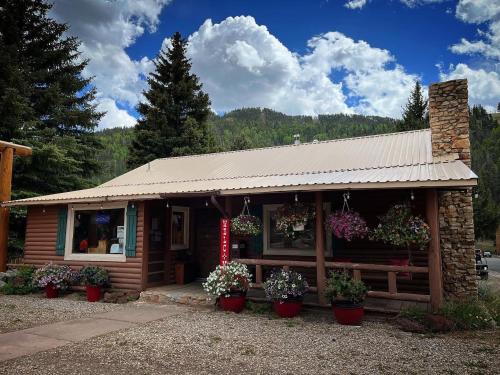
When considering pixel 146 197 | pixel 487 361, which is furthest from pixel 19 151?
pixel 487 361

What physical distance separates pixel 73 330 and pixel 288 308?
3757mm

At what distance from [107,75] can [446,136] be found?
19572 millimetres

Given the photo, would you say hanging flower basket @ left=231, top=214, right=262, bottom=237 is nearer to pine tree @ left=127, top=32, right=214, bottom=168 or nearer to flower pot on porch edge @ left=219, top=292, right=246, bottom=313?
flower pot on porch edge @ left=219, top=292, right=246, bottom=313

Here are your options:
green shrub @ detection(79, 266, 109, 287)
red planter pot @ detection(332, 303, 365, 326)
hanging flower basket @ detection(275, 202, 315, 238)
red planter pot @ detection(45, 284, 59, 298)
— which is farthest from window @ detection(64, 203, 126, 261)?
red planter pot @ detection(332, 303, 365, 326)

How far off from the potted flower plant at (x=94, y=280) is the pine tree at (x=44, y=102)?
808 cm

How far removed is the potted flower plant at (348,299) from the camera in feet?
21.3

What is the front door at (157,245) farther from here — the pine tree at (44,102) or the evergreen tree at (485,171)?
the evergreen tree at (485,171)

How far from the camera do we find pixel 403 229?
21.9ft

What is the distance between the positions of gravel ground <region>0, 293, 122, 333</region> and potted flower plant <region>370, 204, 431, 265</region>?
5989 mm

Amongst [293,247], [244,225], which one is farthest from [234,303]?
[293,247]

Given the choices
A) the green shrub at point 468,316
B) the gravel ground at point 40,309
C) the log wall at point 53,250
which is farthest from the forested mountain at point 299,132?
the green shrub at point 468,316

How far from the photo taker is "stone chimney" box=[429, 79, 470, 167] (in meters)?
9.20

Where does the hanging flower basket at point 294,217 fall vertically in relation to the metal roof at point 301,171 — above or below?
below

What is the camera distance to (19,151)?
41.6ft
